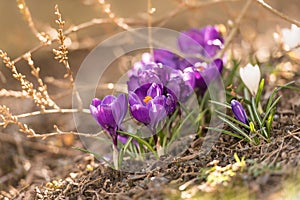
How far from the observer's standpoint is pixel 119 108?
1.55 m

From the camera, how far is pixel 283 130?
65.9 inches

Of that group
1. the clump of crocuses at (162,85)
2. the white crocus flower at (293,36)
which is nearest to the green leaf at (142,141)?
the clump of crocuses at (162,85)

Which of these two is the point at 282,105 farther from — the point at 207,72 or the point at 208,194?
the point at 208,194

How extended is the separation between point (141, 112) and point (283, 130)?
51 centimetres

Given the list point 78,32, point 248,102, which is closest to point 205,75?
point 248,102

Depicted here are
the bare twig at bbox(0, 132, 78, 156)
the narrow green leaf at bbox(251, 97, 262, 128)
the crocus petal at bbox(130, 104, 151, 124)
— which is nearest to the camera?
the crocus petal at bbox(130, 104, 151, 124)

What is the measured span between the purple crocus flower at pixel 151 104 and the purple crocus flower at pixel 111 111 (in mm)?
32

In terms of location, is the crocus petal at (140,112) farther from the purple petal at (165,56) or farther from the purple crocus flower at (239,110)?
the purple petal at (165,56)

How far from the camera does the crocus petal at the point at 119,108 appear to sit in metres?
1.53

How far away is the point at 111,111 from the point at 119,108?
3 centimetres

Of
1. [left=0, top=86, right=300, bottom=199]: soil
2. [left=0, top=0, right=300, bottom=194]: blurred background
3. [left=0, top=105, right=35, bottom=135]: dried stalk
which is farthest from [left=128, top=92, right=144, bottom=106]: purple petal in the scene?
[left=0, top=0, right=300, bottom=194]: blurred background

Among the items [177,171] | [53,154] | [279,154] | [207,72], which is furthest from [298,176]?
[53,154]

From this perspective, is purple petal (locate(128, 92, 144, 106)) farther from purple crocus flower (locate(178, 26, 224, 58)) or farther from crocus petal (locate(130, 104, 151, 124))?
purple crocus flower (locate(178, 26, 224, 58))

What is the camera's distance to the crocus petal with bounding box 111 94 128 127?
5.03ft
